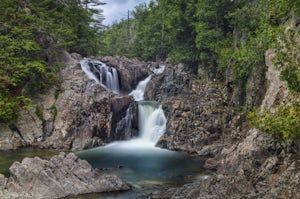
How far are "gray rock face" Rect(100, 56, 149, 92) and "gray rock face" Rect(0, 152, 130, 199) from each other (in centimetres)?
2606

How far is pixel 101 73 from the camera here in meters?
43.9

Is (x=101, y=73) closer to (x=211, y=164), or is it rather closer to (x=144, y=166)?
(x=144, y=166)

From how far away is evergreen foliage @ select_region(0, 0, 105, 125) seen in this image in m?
33.2

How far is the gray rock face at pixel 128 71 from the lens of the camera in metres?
46.5

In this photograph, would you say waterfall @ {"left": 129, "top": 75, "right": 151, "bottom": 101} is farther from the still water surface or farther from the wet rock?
the wet rock

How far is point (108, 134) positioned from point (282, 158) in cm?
2109

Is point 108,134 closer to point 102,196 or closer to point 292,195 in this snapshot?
point 102,196

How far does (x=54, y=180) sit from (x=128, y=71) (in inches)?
1152

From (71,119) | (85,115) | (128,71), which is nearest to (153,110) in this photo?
(85,115)

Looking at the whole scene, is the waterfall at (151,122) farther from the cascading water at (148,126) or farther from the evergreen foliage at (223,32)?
the evergreen foliage at (223,32)

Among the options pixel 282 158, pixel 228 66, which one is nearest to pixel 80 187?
pixel 282 158

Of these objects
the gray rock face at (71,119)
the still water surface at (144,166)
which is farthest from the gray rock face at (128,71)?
the still water surface at (144,166)

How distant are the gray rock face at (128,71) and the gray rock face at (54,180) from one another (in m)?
26.1

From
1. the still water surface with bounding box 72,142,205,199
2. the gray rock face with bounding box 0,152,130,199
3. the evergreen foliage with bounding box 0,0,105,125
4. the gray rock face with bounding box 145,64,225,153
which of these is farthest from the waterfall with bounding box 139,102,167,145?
the gray rock face with bounding box 0,152,130,199
